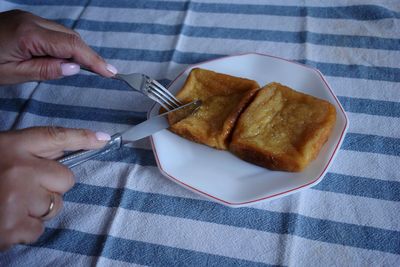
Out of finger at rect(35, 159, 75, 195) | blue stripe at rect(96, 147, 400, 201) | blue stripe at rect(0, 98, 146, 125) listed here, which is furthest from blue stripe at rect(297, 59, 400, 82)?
finger at rect(35, 159, 75, 195)

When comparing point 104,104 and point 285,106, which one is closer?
point 285,106

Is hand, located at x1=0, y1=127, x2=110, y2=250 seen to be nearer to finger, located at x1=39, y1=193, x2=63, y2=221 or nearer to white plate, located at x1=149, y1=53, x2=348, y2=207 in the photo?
finger, located at x1=39, y1=193, x2=63, y2=221

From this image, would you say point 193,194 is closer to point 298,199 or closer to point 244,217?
point 244,217

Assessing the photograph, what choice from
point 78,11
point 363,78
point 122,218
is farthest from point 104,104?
point 363,78

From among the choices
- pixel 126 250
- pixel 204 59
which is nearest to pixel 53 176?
pixel 126 250

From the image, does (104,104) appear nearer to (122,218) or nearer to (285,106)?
(122,218)

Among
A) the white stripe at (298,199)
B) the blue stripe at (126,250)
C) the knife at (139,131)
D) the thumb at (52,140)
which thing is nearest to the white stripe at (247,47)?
the knife at (139,131)

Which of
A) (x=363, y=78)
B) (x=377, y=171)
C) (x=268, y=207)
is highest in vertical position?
(x=363, y=78)
